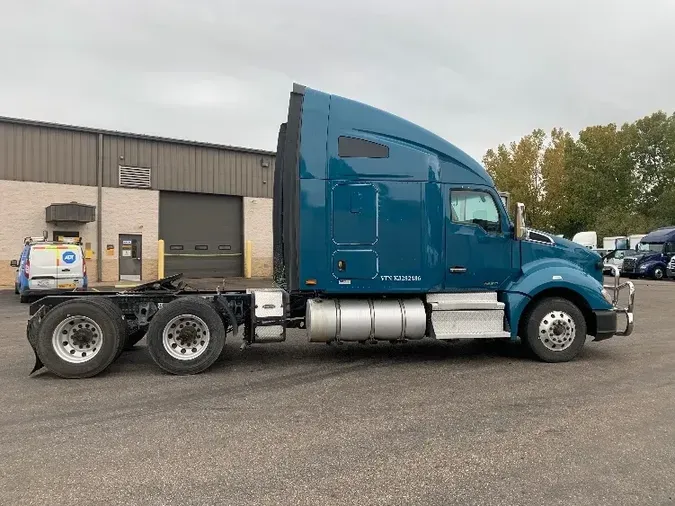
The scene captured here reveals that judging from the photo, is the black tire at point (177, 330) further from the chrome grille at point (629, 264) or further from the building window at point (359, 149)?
the chrome grille at point (629, 264)

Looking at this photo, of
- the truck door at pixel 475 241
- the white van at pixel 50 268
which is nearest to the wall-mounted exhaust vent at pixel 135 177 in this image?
the white van at pixel 50 268

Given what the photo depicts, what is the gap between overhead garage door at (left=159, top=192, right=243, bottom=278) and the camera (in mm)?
25328

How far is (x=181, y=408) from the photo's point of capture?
17.8 ft

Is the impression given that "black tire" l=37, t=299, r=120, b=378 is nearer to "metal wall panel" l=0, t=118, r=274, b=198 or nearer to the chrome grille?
"metal wall panel" l=0, t=118, r=274, b=198

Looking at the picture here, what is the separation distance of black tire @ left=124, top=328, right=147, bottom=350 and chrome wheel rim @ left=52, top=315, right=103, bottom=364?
52cm

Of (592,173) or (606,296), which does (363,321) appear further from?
(592,173)

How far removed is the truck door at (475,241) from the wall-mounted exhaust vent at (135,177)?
2007 centimetres

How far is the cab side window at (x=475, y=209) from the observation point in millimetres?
7465

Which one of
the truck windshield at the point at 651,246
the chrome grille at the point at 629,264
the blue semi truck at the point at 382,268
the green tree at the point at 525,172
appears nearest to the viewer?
the blue semi truck at the point at 382,268

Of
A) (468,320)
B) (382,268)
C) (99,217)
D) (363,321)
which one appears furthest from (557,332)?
(99,217)

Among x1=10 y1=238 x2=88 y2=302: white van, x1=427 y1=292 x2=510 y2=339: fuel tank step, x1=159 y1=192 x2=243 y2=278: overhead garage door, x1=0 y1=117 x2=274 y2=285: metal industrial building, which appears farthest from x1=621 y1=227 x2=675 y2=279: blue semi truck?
x1=10 y1=238 x2=88 y2=302: white van

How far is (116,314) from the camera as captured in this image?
6.88 m

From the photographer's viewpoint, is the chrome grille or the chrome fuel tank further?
the chrome grille

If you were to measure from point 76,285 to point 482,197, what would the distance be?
12568 mm
